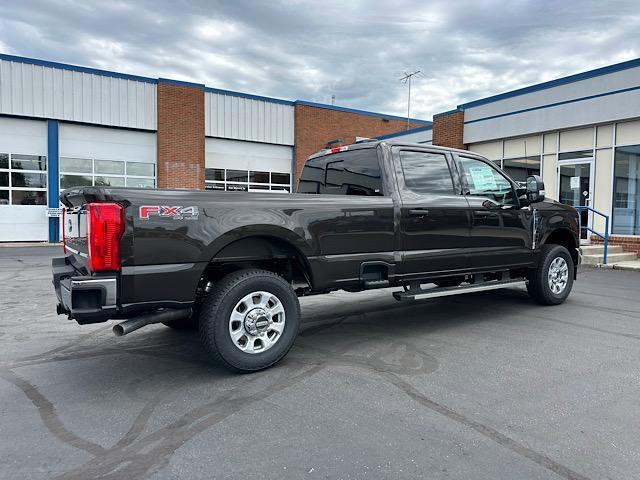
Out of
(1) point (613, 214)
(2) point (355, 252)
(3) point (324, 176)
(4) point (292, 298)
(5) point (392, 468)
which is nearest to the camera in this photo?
(5) point (392, 468)

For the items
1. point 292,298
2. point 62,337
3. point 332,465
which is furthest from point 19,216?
point 332,465

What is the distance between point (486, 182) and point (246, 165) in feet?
63.8

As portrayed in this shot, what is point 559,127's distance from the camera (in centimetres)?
1475

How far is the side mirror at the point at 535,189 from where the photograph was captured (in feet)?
19.6

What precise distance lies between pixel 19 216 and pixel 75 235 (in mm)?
17746

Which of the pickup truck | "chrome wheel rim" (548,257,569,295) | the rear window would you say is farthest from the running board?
the rear window


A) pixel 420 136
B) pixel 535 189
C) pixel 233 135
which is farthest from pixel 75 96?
pixel 535 189

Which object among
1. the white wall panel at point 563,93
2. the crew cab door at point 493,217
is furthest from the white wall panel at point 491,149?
the crew cab door at point 493,217

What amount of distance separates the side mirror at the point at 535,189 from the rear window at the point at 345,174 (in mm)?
2227

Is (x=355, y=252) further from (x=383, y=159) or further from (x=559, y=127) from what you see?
(x=559, y=127)

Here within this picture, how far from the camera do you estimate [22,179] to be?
745 inches

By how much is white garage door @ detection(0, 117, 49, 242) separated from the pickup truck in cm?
→ 1692

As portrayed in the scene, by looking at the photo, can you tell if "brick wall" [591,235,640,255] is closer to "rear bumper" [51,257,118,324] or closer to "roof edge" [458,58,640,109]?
"roof edge" [458,58,640,109]

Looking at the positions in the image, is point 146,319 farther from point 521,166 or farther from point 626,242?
point 521,166
